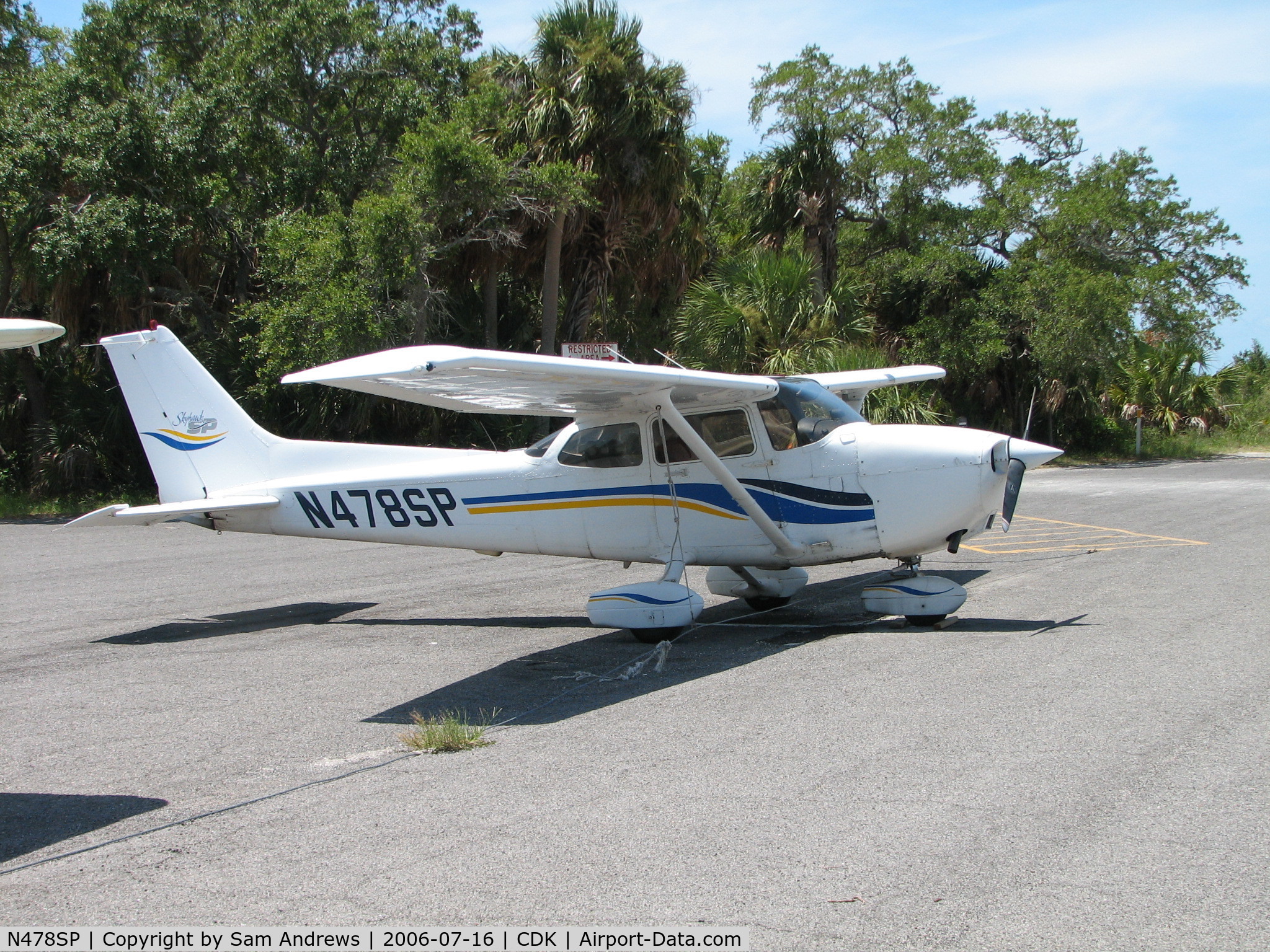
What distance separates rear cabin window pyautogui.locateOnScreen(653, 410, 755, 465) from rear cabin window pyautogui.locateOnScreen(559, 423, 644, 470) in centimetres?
21

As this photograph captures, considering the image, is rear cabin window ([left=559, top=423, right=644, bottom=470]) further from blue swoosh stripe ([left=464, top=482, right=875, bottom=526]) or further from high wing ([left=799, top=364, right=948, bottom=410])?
high wing ([left=799, top=364, right=948, bottom=410])

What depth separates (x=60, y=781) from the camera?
195 inches

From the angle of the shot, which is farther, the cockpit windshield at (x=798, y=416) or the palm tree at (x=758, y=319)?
the palm tree at (x=758, y=319)

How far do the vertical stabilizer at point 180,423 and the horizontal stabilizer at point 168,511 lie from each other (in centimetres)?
25

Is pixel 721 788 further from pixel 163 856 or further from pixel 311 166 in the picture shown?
pixel 311 166

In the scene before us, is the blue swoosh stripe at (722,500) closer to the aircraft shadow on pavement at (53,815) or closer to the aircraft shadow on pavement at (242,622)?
the aircraft shadow on pavement at (242,622)

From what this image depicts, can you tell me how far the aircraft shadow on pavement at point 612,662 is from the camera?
6.21 metres

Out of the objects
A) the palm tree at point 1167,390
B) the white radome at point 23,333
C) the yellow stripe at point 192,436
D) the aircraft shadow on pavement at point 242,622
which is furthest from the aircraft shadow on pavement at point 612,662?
the palm tree at point 1167,390

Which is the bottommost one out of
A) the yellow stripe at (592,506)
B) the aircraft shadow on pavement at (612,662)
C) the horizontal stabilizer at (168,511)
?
the aircraft shadow on pavement at (612,662)

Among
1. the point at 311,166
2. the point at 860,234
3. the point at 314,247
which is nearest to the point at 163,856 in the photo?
the point at 314,247

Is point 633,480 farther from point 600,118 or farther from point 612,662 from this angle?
point 600,118

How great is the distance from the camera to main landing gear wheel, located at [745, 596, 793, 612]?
9.45m

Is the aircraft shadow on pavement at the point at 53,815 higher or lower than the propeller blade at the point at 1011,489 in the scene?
lower

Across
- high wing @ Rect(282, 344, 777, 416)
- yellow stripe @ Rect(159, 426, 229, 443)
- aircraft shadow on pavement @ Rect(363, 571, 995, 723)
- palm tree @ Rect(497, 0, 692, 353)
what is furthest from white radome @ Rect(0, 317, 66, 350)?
palm tree @ Rect(497, 0, 692, 353)
